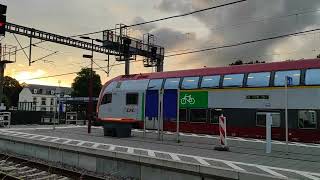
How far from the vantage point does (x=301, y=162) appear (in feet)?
40.6

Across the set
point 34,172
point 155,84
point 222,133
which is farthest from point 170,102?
point 155,84

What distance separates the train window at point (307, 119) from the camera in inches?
765

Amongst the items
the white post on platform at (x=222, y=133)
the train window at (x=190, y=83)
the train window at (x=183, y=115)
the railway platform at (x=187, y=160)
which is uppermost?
the train window at (x=190, y=83)

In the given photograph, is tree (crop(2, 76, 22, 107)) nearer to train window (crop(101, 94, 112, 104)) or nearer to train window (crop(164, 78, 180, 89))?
train window (crop(101, 94, 112, 104))

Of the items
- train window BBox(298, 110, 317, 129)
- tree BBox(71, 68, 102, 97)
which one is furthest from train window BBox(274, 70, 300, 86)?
tree BBox(71, 68, 102, 97)

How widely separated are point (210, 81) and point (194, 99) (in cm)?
149

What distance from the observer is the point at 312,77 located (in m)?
19.5

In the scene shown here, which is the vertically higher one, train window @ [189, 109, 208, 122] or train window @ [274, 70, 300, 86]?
train window @ [274, 70, 300, 86]

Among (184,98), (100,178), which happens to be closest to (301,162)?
(100,178)

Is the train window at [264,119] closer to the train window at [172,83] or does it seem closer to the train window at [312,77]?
the train window at [312,77]

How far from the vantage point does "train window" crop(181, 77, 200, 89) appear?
24.4 metres

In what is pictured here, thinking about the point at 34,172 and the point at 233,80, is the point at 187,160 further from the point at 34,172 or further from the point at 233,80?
the point at 233,80

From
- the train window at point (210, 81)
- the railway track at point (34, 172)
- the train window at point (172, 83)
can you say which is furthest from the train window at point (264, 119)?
the railway track at point (34, 172)

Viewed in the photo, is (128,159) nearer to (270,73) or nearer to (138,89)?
(270,73)
